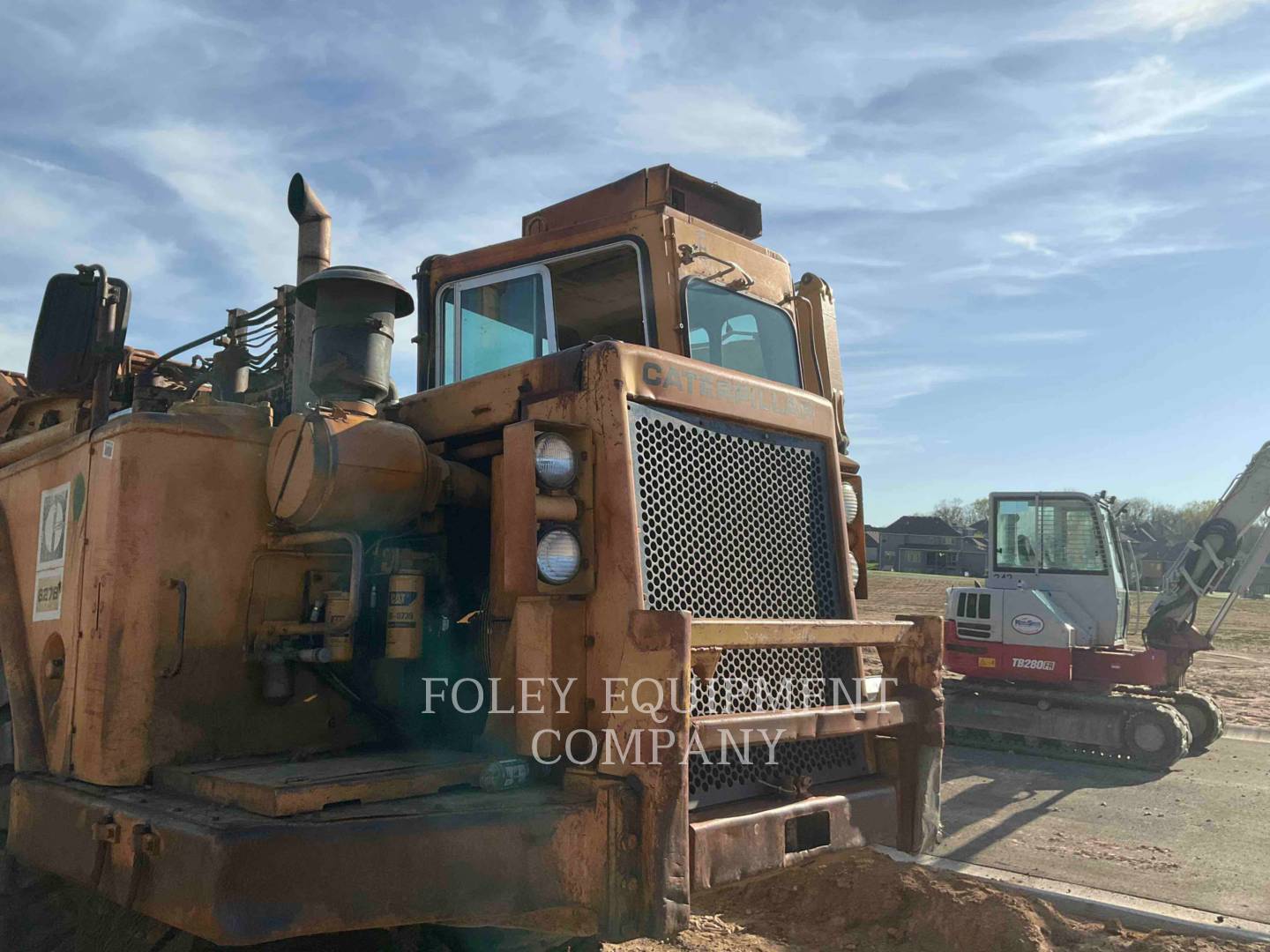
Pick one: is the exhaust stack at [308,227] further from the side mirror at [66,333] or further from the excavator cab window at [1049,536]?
the excavator cab window at [1049,536]

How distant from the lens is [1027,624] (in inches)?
489

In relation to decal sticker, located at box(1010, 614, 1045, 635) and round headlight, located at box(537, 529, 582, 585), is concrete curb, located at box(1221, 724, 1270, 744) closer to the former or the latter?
decal sticker, located at box(1010, 614, 1045, 635)

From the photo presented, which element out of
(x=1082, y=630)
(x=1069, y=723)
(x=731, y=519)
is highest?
(x=731, y=519)

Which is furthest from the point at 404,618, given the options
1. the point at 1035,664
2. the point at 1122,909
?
the point at 1035,664

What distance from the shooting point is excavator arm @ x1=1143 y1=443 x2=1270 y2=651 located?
12.9 m

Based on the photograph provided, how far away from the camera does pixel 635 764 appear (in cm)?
303

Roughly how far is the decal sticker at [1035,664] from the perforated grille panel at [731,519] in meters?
9.11

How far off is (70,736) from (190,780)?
65 cm

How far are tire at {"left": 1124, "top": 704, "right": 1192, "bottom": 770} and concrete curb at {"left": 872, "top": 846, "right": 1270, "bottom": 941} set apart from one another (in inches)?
211

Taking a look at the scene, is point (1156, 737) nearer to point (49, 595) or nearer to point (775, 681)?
point (775, 681)

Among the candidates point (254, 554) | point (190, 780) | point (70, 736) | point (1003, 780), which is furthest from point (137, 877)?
point (1003, 780)

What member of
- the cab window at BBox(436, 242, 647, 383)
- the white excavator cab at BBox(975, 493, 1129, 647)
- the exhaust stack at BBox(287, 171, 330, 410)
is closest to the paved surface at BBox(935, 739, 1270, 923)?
the white excavator cab at BBox(975, 493, 1129, 647)

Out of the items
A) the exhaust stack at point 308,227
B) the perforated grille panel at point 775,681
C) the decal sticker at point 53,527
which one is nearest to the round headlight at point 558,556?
the perforated grille panel at point 775,681

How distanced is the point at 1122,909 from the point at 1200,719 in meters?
6.80
